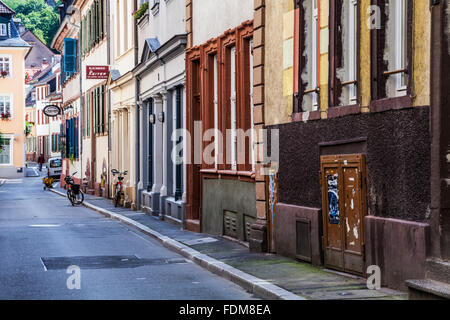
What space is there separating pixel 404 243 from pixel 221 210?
8.30 m

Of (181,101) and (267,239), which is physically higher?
(181,101)

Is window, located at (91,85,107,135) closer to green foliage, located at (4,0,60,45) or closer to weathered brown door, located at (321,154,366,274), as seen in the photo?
weathered brown door, located at (321,154,366,274)

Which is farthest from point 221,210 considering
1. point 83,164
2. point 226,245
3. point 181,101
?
point 83,164

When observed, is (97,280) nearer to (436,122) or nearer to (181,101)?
(436,122)

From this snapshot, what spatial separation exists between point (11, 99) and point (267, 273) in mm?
60076

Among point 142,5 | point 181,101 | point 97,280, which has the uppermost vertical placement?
point 142,5

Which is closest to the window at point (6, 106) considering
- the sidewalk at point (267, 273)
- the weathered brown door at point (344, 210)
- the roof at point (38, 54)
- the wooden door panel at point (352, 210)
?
the sidewalk at point (267, 273)

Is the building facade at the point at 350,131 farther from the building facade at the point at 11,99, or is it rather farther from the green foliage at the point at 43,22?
the green foliage at the point at 43,22

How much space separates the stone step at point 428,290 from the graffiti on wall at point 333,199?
3.06 meters

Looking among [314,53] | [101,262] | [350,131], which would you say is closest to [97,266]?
[101,262]

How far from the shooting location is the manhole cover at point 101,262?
13.9 m

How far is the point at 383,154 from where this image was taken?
10562 millimetres

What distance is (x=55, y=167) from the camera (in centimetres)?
5884

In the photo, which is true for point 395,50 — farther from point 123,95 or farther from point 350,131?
point 123,95
